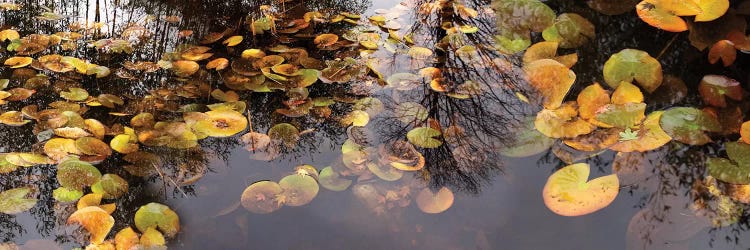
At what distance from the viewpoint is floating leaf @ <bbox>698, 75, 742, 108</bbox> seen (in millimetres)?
1979

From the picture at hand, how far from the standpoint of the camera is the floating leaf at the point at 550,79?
2010 millimetres

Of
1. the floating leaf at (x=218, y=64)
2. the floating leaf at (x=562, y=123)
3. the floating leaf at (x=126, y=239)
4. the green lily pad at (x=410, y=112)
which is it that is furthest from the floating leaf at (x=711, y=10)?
the floating leaf at (x=126, y=239)

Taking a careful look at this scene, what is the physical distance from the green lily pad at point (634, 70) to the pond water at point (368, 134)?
40 mm

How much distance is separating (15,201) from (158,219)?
1.66 ft

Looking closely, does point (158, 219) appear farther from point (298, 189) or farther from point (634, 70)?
point (634, 70)

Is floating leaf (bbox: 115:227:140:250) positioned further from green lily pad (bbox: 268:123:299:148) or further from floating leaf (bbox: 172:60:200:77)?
floating leaf (bbox: 172:60:200:77)

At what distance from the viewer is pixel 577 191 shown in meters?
1.66

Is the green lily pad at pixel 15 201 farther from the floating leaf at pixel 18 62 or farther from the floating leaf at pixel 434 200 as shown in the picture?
the floating leaf at pixel 434 200

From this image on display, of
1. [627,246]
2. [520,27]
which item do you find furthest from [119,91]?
[627,246]

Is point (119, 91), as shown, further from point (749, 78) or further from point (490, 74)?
point (749, 78)

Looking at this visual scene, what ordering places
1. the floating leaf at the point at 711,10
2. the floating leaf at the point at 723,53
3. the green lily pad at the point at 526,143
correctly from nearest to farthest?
the green lily pad at the point at 526,143, the floating leaf at the point at 723,53, the floating leaf at the point at 711,10

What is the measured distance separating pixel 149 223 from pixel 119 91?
0.86 m

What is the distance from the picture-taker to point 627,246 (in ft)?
4.99

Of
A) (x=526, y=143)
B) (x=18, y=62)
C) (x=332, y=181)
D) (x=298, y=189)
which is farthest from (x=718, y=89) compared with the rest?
(x=18, y=62)
